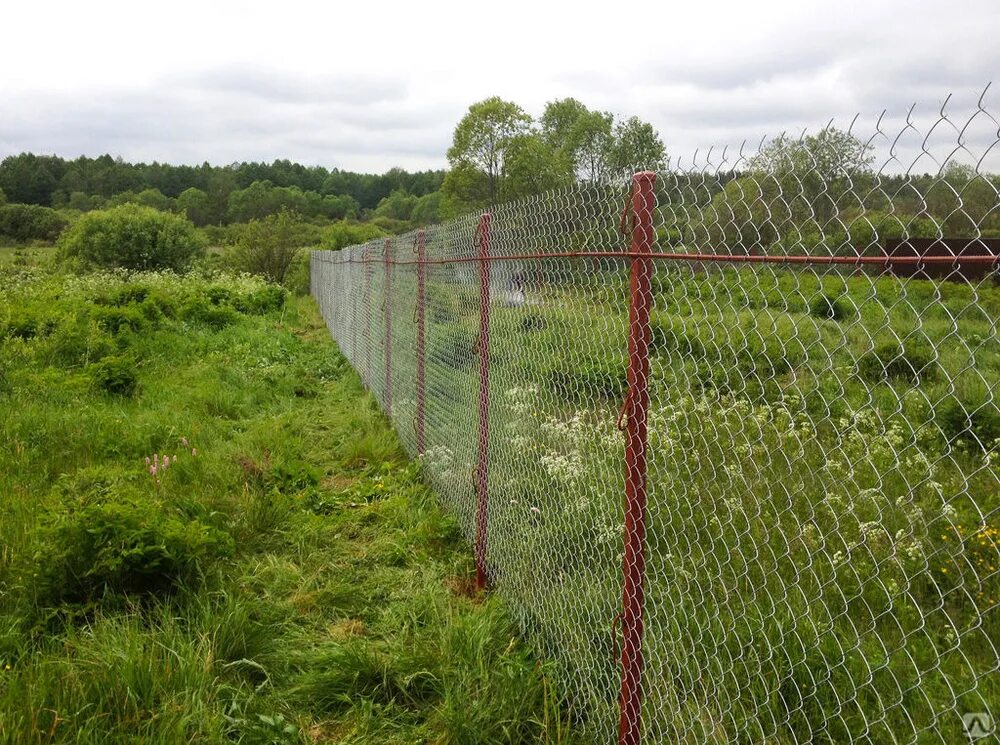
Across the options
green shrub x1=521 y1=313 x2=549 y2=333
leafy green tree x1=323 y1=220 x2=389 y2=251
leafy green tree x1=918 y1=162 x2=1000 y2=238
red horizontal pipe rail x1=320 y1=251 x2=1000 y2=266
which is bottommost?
green shrub x1=521 y1=313 x2=549 y2=333

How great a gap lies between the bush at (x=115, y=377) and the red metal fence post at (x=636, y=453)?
6904 millimetres

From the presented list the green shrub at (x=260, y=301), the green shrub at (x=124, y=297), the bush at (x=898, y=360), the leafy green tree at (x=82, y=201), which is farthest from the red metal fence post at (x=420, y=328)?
the leafy green tree at (x=82, y=201)

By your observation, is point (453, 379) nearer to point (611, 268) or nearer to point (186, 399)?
point (611, 268)

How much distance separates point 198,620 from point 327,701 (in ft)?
2.41

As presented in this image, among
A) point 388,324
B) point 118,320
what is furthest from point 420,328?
point 118,320

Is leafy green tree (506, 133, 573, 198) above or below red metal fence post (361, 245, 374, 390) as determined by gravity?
above

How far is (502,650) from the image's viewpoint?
3.19 metres

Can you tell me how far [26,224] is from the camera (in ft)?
196

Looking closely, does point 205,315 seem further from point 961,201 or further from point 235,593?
point 961,201

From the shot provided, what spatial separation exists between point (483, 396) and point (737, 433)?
158cm

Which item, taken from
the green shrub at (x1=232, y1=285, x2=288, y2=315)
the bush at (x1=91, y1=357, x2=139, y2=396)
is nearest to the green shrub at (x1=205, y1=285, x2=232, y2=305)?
the green shrub at (x1=232, y1=285, x2=288, y2=315)

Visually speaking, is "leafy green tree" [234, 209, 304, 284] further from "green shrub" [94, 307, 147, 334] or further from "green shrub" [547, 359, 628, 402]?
"green shrub" [547, 359, 628, 402]

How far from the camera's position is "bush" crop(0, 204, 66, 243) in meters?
58.7

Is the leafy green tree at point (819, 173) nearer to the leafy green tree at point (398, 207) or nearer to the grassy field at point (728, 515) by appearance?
the grassy field at point (728, 515)
